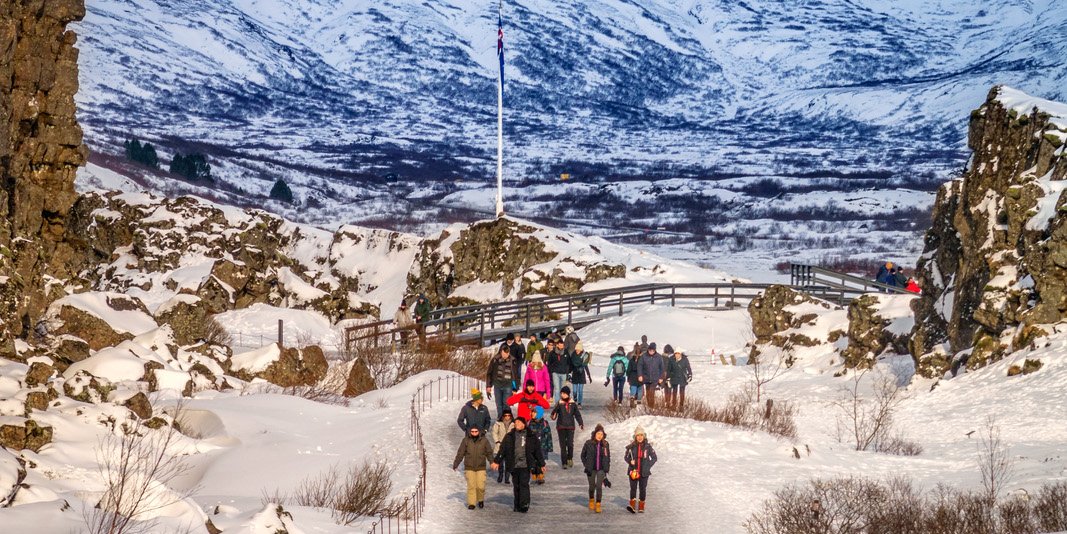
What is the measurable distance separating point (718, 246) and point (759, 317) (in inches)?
2478

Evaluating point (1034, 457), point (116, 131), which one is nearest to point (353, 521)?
point (1034, 457)

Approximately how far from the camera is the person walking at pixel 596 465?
1831 cm

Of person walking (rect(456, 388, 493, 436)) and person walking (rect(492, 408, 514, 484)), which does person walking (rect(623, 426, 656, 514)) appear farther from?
person walking (rect(456, 388, 493, 436))

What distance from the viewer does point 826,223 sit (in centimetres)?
11794

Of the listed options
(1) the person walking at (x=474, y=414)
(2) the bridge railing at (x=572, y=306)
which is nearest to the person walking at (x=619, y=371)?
(1) the person walking at (x=474, y=414)

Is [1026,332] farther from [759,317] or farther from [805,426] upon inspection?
[759,317]

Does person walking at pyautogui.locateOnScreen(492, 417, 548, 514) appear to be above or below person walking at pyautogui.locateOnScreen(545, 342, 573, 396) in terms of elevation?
below

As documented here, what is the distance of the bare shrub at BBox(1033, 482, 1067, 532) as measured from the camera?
51.8 ft

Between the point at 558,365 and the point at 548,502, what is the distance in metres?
7.32

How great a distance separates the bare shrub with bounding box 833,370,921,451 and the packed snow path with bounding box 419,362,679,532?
4.63m

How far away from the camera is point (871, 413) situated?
26062 millimetres

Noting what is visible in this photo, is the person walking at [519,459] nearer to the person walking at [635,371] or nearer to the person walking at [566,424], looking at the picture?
the person walking at [566,424]

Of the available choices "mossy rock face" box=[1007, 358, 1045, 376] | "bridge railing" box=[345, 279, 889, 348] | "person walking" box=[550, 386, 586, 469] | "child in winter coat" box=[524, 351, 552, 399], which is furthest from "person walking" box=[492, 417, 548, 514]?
"bridge railing" box=[345, 279, 889, 348]


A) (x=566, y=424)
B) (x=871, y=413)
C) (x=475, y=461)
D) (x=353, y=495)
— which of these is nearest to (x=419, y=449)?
(x=566, y=424)
